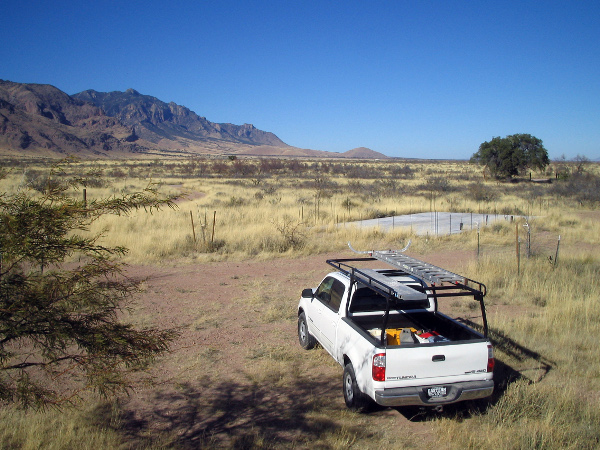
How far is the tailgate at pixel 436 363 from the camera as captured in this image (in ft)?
14.5

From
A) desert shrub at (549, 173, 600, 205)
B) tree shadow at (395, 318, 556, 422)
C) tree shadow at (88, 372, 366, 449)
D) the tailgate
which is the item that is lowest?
Answer: tree shadow at (88, 372, 366, 449)

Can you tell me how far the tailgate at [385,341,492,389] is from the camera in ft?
14.5

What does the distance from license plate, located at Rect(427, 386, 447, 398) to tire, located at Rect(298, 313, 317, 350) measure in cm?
266

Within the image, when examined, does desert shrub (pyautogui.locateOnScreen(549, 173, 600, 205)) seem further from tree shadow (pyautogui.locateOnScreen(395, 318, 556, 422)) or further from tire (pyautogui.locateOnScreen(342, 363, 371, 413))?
tire (pyautogui.locateOnScreen(342, 363, 371, 413))

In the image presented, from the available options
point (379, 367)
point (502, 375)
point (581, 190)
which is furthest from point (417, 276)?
point (581, 190)

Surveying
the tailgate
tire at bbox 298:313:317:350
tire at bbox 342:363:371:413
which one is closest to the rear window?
tire at bbox 342:363:371:413

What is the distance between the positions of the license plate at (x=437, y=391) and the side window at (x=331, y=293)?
1.63m

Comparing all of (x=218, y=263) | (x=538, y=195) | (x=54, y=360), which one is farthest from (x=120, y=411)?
(x=538, y=195)

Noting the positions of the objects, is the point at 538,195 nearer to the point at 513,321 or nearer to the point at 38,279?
the point at 513,321

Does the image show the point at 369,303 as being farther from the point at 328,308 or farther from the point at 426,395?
the point at 426,395

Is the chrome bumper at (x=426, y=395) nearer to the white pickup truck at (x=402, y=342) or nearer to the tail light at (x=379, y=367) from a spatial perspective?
the white pickup truck at (x=402, y=342)

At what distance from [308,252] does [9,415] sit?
35.0 feet

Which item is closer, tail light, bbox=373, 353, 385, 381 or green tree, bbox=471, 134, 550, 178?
tail light, bbox=373, 353, 385, 381

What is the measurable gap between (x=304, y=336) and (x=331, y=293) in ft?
4.03
